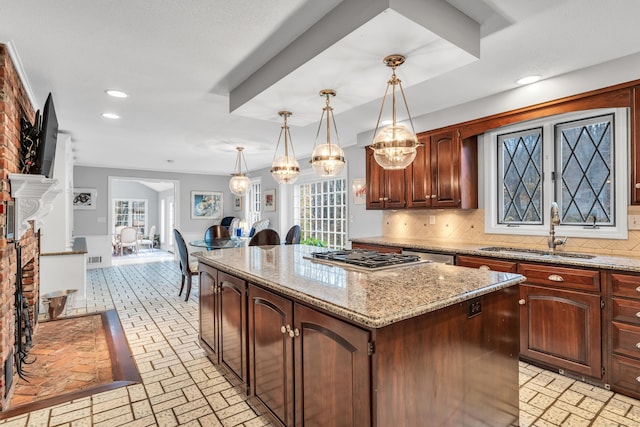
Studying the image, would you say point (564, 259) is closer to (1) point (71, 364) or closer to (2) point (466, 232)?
(2) point (466, 232)

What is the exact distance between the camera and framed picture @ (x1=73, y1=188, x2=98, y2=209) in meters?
7.24

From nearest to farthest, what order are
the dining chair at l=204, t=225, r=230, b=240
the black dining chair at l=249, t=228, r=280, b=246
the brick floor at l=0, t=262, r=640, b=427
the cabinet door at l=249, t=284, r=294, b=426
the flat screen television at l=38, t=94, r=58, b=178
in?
the cabinet door at l=249, t=284, r=294, b=426 < the brick floor at l=0, t=262, r=640, b=427 < the flat screen television at l=38, t=94, r=58, b=178 < the black dining chair at l=249, t=228, r=280, b=246 < the dining chair at l=204, t=225, r=230, b=240

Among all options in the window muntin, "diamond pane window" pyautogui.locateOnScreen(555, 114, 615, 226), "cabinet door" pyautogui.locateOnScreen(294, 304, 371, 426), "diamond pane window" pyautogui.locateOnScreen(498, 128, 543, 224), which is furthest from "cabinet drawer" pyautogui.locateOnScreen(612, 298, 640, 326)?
the window muntin

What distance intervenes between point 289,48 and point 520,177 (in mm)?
2588

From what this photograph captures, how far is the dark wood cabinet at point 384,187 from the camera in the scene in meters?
4.09

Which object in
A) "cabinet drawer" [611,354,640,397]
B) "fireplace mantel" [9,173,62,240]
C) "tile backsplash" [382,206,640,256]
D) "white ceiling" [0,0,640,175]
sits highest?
"white ceiling" [0,0,640,175]

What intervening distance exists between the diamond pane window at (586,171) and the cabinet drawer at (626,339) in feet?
3.12

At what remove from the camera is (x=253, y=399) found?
2.01 metres

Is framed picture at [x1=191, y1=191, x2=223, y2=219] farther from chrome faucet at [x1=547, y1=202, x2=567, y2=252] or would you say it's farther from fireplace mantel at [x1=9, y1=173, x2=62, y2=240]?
chrome faucet at [x1=547, y1=202, x2=567, y2=252]

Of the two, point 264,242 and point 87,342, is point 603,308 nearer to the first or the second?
point 264,242

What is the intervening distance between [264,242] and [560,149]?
3.47 metres

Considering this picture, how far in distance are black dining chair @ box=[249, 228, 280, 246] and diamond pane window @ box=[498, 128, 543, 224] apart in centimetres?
281

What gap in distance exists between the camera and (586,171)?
2.91 meters

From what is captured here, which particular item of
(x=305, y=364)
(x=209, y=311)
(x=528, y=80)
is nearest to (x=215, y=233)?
(x=209, y=311)
